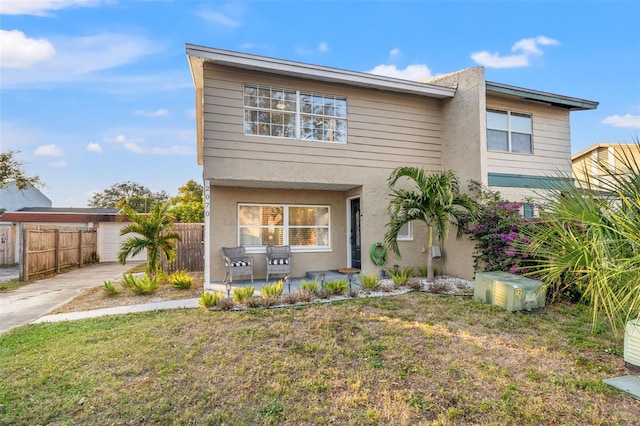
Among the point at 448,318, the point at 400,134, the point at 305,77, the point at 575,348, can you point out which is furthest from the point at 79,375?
the point at 400,134

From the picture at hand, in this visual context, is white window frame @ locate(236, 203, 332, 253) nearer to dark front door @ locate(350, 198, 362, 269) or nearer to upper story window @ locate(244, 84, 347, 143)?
dark front door @ locate(350, 198, 362, 269)

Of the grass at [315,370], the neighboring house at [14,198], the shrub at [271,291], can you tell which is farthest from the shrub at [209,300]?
the neighboring house at [14,198]

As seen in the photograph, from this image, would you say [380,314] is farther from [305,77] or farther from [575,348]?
[305,77]

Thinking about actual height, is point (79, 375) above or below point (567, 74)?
below

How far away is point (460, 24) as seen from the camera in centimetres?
1126

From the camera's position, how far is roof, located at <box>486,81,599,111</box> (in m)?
9.43

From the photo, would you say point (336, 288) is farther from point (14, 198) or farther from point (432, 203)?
point (14, 198)

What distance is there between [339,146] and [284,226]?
2.94 meters

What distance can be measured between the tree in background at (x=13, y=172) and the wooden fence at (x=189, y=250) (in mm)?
11400

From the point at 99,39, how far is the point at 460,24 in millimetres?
11396

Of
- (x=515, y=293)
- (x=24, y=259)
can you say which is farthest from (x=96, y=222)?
(x=515, y=293)

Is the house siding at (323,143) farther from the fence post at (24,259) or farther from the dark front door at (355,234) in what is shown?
the fence post at (24,259)

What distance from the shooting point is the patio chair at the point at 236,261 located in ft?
27.6

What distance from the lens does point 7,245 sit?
15672mm
